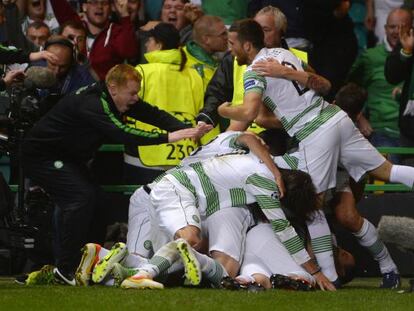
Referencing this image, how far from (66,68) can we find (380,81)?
11.8 ft

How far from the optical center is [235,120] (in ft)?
40.1

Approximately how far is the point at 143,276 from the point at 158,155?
2.97 metres

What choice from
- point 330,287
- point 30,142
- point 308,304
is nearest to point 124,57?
point 30,142

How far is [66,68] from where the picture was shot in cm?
1395

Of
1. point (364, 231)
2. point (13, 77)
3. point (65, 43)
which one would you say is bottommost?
point (364, 231)

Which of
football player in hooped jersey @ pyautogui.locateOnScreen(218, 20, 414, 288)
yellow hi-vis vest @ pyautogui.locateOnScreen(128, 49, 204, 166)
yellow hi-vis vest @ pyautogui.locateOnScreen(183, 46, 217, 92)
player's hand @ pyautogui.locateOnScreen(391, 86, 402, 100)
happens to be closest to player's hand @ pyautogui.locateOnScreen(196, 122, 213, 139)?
football player in hooped jersey @ pyautogui.locateOnScreen(218, 20, 414, 288)

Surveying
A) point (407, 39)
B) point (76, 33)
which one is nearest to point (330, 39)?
point (407, 39)

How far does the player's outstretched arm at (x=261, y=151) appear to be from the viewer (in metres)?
11.8

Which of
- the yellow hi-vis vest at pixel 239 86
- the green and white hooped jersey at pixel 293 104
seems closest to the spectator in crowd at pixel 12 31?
the yellow hi-vis vest at pixel 239 86

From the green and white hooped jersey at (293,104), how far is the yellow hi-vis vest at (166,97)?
189 centimetres

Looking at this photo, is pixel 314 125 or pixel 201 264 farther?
pixel 314 125

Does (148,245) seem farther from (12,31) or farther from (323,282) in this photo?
(12,31)

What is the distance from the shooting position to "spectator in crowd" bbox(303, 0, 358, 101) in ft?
48.4

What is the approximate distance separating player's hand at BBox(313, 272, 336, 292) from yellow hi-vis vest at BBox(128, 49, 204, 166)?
8.86 feet
